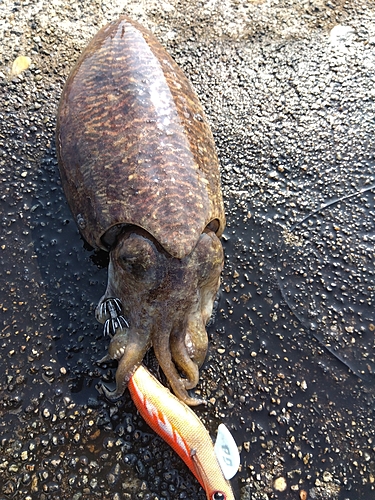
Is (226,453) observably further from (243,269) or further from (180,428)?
(243,269)

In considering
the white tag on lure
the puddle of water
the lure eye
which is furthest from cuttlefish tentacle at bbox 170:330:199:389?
the puddle of water

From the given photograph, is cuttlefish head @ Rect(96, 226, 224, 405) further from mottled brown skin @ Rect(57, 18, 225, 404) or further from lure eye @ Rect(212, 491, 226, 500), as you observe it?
lure eye @ Rect(212, 491, 226, 500)

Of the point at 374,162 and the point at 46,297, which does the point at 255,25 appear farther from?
the point at 46,297

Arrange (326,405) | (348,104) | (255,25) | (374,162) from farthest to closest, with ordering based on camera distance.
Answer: (255,25) < (348,104) < (374,162) < (326,405)

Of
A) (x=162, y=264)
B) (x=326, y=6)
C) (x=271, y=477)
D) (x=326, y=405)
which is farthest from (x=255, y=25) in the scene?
(x=271, y=477)

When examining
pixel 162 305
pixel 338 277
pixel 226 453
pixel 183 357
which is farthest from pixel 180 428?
pixel 338 277

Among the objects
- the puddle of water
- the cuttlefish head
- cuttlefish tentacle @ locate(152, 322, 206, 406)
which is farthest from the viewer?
the puddle of water
